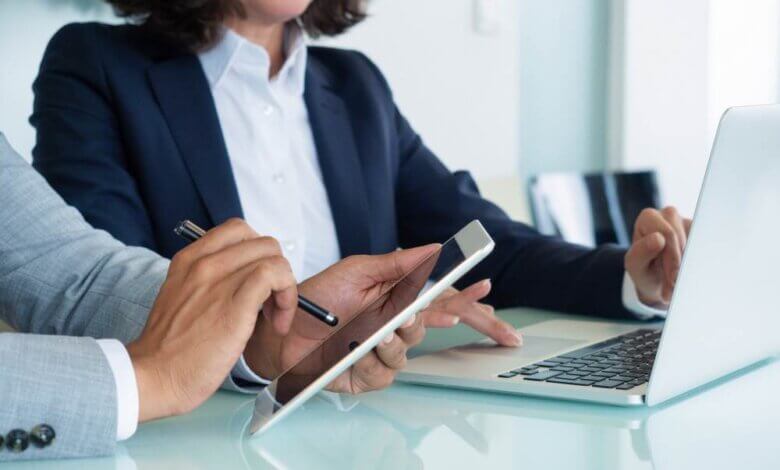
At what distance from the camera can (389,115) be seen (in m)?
2.00

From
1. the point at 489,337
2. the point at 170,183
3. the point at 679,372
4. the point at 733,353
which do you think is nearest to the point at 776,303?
the point at 733,353

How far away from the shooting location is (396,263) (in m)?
1.00

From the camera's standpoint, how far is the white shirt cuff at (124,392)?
0.84 meters

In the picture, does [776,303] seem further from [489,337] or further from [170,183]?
[170,183]

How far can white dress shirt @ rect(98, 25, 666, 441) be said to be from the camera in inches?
71.4

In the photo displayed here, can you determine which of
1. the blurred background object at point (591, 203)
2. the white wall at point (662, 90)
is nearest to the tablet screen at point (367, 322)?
the blurred background object at point (591, 203)

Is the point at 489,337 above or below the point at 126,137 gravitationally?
below

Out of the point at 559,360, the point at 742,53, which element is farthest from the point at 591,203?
the point at 559,360

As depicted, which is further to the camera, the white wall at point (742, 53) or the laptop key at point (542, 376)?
the white wall at point (742, 53)

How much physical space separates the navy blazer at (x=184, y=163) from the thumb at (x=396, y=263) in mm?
585

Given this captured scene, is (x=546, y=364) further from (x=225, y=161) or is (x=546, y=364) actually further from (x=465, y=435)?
(x=225, y=161)

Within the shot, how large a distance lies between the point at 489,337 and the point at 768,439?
0.44 meters

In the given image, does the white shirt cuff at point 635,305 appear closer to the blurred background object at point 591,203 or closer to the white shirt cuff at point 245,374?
the white shirt cuff at point 245,374

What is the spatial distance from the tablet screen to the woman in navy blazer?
0.61m
